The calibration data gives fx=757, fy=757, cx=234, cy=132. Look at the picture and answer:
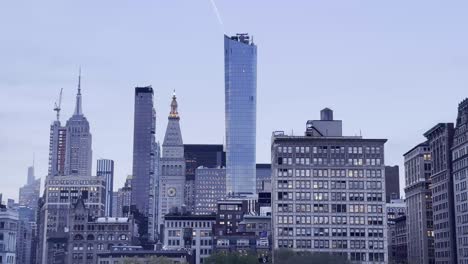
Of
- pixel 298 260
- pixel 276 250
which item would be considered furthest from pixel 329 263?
pixel 276 250

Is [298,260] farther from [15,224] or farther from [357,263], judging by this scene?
[15,224]

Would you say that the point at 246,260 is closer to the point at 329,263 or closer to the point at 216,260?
the point at 216,260

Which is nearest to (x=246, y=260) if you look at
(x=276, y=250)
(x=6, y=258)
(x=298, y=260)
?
(x=276, y=250)

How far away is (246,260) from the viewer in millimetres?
187875

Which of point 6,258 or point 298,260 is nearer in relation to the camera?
point 298,260

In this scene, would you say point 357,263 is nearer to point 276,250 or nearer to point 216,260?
point 276,250

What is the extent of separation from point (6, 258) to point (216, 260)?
171 feet

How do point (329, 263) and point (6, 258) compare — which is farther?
point (6, 258)

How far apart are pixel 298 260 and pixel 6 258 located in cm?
7485

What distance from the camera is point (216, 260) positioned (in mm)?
192625

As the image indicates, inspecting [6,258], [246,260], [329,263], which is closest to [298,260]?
[329,263]

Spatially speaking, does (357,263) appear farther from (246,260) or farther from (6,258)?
(6,258)

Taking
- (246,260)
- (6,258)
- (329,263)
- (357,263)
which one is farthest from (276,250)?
(6,258)

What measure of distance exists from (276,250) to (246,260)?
8624 millimetres
